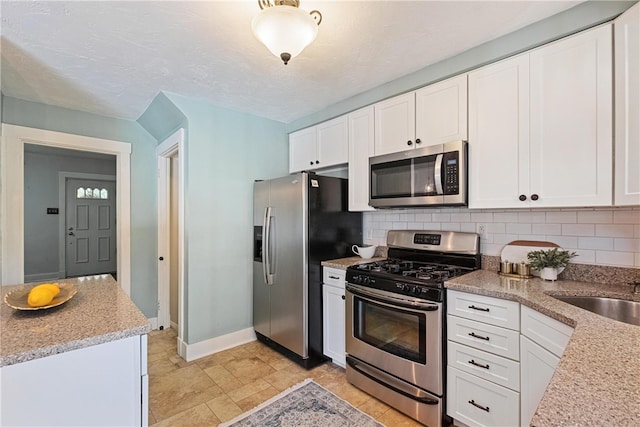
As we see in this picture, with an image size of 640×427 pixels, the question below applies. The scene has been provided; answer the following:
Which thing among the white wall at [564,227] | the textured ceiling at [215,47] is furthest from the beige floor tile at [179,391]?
the textured ceiling at [215,47]

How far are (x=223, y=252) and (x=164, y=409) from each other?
1351 millimetres

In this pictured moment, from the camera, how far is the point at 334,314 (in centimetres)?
255

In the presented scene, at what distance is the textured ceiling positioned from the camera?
1613mm

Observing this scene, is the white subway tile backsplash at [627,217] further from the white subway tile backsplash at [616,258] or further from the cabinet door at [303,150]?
the cabinet door at [303,150]

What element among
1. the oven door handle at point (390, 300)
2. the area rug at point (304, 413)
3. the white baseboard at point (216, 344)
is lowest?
the area rug at point (304, 413)

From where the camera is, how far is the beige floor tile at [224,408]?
1.98 metres

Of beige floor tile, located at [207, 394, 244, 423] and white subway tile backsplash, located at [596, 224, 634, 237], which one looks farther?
beige floor tile, located at [207, 394, 244, 423]

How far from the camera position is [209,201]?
2.91 metres

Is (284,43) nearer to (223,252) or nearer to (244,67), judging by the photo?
(244,67)

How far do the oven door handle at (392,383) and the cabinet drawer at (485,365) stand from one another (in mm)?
280

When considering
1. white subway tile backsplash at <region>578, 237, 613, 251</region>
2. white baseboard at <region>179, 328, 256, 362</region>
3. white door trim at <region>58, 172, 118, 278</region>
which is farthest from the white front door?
white subway tile backsplash at <region>578, 237, 613, 251</region>

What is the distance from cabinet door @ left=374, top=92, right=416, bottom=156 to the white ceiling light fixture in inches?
46.4

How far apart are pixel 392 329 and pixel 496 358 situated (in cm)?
64

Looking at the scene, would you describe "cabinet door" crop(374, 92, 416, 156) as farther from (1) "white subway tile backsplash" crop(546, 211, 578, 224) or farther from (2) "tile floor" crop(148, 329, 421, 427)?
(2) "tile floor" crop(148, 329, 421, 427)
